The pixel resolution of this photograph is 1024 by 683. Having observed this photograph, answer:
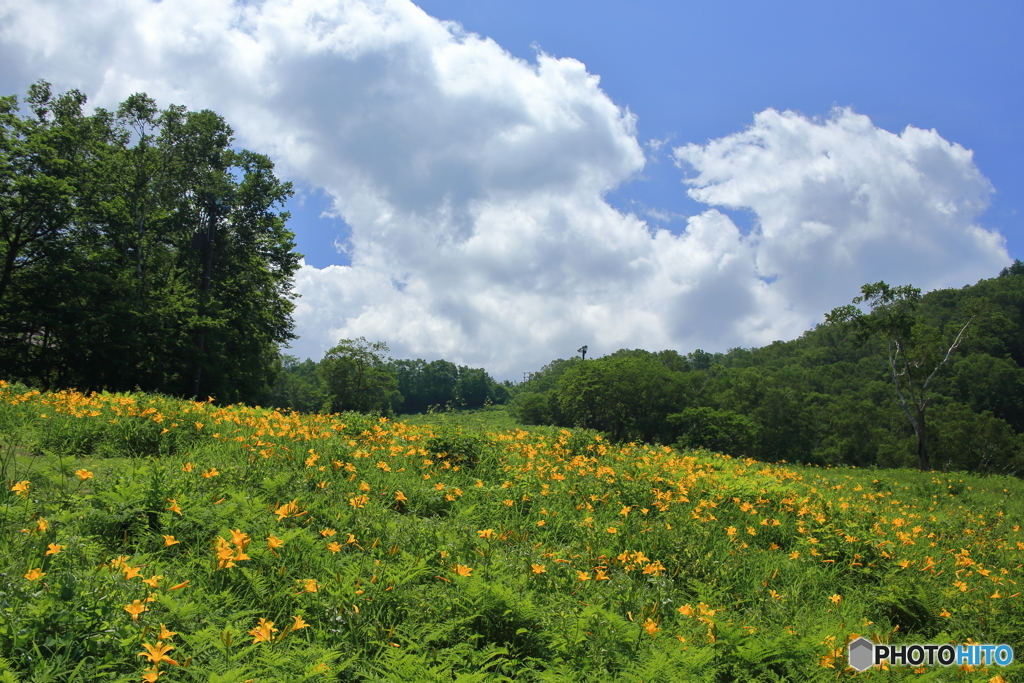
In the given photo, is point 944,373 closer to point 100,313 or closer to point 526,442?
point 526,442

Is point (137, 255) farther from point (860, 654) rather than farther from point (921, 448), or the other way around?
point (921, 448)

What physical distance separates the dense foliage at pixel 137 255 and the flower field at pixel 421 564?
1790 centimetres

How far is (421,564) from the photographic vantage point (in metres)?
3.46

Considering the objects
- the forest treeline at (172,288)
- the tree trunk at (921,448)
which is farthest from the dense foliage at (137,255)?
the tree trunk at (921,448)

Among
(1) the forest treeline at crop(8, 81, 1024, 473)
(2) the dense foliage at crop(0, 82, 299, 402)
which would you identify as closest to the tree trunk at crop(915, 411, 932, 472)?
(1) the forest treeline at crop(8, 81, 1024, 473)

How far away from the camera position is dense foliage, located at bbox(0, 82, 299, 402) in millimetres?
21047

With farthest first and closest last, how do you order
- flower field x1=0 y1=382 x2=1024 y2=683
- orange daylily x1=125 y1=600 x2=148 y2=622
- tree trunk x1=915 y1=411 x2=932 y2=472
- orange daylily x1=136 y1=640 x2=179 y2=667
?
1. tree trunk x1=915 y1=411 x2=932 y2=472
2. flower field x1=0 y1=382 x2=1024 y2=683
3. orange daylily x1=125 y1=600 x2=148 y2=622
4. orange daylily x1=136 y1=640 x2=179 y2=667

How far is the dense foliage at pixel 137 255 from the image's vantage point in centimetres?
2105

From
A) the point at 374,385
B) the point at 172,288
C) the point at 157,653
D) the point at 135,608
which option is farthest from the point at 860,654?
the point at 374,385

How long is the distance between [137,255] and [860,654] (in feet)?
97.9

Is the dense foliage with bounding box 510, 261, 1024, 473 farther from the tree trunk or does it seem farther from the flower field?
the flower field

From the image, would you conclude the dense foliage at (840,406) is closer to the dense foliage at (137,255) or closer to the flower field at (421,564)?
the dense foliage at (137,255)

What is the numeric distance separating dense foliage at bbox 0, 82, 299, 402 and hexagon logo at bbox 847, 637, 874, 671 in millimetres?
24821

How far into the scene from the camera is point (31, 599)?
2.53 m
